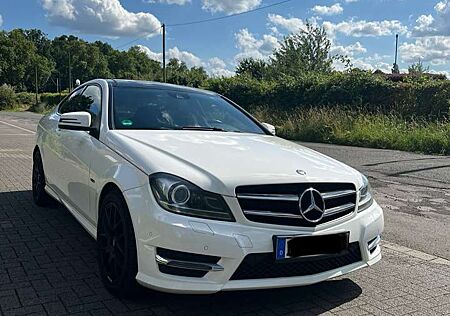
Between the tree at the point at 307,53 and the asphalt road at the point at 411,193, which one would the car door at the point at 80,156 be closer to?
the asphalt road at the point at 411,193

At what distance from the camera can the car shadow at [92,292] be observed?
3.13 metres

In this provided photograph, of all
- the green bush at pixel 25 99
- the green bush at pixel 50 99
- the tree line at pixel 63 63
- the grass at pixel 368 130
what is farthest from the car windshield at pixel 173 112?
the tree line at pixel 63 63

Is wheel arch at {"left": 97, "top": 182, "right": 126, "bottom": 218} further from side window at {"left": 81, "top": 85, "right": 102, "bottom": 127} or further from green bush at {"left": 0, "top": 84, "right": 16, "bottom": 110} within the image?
green bush at {"left": 0, "top": 84, "right": 16, "bottom": 110}

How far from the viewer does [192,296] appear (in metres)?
3.32

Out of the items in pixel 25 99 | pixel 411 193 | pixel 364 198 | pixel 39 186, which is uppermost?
pixel 25 99

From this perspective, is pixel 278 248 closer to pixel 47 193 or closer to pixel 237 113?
pixel 237 113

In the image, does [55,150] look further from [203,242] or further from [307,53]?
[307,53]

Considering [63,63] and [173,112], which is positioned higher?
[63,63]

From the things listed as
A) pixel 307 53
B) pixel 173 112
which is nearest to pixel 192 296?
pixel 173 112

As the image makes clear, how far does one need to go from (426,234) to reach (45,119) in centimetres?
483

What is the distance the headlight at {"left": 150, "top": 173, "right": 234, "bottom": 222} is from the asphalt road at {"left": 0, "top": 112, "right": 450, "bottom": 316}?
714 mm

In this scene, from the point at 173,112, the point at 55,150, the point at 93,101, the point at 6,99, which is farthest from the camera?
the point at 6,99

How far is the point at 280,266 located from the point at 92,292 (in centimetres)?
140

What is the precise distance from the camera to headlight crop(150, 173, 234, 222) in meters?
2.82
